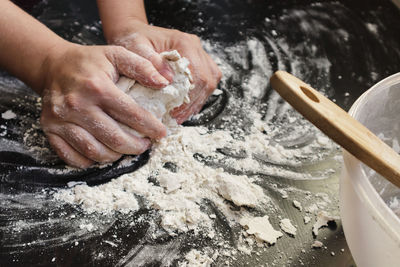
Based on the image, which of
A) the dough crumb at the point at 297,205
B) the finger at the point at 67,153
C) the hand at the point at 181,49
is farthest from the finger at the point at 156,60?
the dough crumb at the point at 297,205

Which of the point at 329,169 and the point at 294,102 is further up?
the point at 294,102

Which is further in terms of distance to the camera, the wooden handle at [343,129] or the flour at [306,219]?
the flour at [306,219]

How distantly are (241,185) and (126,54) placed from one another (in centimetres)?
32

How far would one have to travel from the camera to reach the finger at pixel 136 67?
730 mm

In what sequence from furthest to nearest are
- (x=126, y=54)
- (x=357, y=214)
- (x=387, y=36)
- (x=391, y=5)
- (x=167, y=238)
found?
(x=391, y=5) < (x=387, y=36) < (x=126, y=54) < (x=167, y=238) < (x=357, y=214)

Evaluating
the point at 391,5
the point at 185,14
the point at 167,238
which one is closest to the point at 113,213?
the point at 167,238

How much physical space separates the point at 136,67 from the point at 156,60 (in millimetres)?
51

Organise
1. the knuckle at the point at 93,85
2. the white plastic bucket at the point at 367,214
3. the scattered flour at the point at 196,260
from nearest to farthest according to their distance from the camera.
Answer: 1. the white plastic bucket at the point at 367,214
2. the scattered flour at the point at 196,260
3. the knuckle at the point at 93,85

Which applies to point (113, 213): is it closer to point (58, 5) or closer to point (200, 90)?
point (200, 90)

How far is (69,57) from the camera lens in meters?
0.75

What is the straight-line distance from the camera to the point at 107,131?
0.72 m

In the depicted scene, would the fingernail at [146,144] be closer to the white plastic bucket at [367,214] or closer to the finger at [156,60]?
the finger at [156,60]

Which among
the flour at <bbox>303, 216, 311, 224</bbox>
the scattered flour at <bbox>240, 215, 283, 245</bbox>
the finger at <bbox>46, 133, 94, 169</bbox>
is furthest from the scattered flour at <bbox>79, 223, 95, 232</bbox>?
the flour at <bbox>303, 216, 311, 224</bbox>

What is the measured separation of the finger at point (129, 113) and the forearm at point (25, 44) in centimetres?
16
